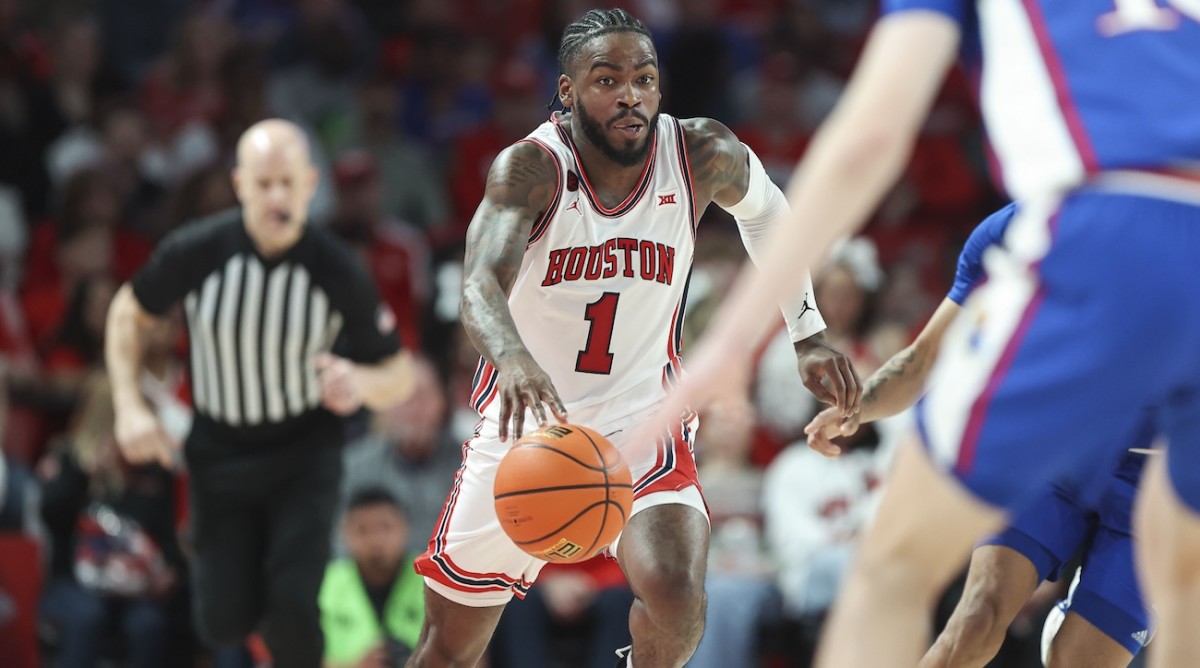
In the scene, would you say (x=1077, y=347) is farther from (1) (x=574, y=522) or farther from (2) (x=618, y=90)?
(2) (x=618, y=90)

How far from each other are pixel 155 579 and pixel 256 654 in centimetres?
120

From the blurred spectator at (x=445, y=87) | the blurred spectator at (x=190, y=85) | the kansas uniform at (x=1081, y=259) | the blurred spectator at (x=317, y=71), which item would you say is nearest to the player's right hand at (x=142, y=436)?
the kansas uniform at (x=1081, y=259)

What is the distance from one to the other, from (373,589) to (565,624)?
1.12 metres

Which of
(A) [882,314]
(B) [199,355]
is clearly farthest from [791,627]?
(B) [199,355]

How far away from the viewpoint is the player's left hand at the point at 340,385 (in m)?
6.54

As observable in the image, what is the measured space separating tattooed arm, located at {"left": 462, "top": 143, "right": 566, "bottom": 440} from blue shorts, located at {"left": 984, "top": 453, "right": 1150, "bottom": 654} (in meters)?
1.59

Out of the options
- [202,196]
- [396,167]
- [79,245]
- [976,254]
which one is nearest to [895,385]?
[976,254]

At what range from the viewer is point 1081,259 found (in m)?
2.75

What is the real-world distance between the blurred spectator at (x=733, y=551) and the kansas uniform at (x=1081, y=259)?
17.1 ft

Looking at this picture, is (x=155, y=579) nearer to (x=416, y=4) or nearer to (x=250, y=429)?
(x=250, y=429)

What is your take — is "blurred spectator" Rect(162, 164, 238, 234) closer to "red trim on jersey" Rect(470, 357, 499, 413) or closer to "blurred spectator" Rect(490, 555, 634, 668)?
"blurred spectator" Rect(490, 555, 634, 668)

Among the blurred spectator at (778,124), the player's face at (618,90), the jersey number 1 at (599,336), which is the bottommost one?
the jersey number 1 at (599,336)

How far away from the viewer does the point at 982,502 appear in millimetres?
2824

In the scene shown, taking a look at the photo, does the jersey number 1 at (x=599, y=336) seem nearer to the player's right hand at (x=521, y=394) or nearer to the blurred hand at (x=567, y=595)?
the player's right hand at (x=521, y=394)
